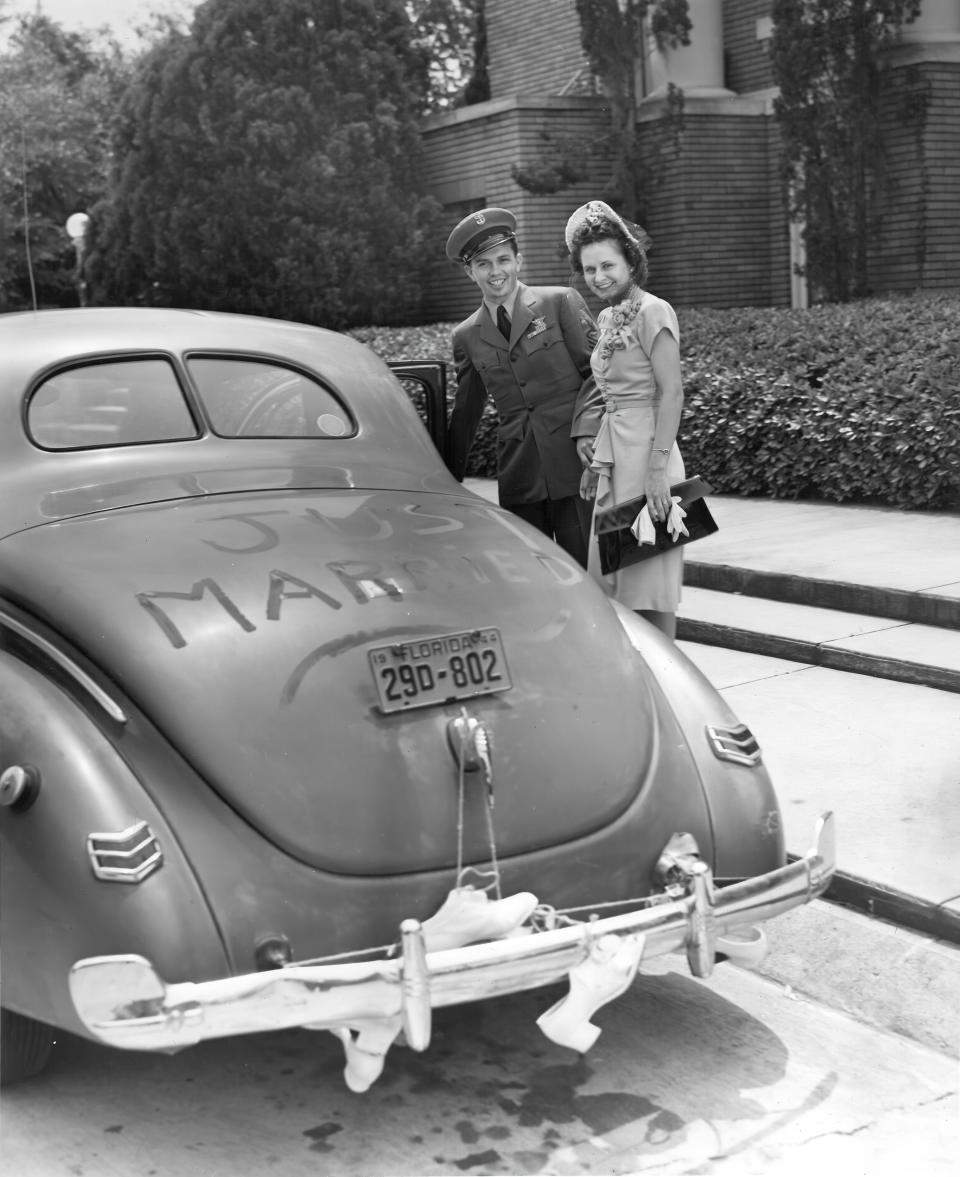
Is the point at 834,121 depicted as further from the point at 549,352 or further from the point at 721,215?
the point at 549,352

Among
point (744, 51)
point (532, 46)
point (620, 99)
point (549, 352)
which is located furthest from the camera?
point (532, 46)

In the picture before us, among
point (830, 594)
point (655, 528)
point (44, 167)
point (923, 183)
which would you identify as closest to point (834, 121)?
point (923, 183)

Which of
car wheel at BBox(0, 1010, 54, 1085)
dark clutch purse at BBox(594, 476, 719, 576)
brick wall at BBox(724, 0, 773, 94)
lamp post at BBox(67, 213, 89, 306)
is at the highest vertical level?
brick wall at BBox(724, 0, 773, 94)

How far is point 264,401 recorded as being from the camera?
4.37 metres

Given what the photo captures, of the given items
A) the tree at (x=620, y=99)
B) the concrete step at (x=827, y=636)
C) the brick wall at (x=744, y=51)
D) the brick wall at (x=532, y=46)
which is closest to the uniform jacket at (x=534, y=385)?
the concrete step at (x=827, y=636)

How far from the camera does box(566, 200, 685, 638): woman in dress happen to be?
4.93 m

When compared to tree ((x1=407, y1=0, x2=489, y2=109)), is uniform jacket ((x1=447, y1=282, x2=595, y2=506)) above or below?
below

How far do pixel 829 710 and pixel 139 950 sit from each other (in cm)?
372

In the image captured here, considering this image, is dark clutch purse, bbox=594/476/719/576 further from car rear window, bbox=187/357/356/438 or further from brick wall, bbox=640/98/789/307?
brick wall, bbox=640/98/789/307

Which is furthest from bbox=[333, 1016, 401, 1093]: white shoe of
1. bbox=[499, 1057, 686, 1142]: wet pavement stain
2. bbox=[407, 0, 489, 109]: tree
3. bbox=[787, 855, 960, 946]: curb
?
bbox=[407, 0, 489, 109]: tree

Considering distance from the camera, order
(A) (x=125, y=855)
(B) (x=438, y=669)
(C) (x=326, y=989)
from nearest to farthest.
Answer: (C) (x=326, y=989) → (A) (x=125, y=855) → (B) (x=438, y=669)

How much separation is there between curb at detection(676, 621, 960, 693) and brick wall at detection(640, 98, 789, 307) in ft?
40.0

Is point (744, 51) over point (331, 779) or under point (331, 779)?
over

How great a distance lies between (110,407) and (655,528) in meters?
1.91
